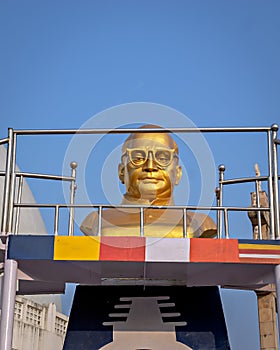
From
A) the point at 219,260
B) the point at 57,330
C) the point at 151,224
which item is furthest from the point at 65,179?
the point at 57,330

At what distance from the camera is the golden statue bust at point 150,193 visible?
8.77 m

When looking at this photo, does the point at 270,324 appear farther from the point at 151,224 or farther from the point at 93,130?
the point at 93,130

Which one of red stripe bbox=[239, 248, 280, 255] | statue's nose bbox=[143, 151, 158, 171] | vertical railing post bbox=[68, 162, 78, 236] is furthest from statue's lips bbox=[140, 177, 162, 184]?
red stripe bbox=[239, 248, 280, 255]

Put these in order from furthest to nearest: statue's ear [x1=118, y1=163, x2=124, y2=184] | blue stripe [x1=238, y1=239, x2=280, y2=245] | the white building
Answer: the white building
statue's ear [x1=118, y1=163, x2=124, y2=184]
blue stripe [x1=238, y1=239, x2=280, y2=245]

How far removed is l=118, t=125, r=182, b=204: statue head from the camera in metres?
9.68

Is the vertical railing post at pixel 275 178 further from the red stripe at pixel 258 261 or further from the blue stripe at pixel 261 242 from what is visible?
the red stripe at pixel 258 261

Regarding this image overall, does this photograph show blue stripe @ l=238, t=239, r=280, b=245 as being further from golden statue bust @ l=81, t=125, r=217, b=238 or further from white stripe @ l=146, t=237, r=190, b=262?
golden statue bust @ l=81, t=125, r=217, b=238

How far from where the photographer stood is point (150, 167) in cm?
965

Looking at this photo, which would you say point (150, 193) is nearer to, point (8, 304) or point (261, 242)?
point (261, 242)

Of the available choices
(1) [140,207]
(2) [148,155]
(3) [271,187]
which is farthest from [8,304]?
(2) [148,155]

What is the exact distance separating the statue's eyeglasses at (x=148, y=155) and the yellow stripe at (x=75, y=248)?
367 centimetres

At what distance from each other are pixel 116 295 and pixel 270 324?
11577 mm

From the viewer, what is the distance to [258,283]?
6.93 meters

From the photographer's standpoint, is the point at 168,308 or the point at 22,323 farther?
the point at 22,323
